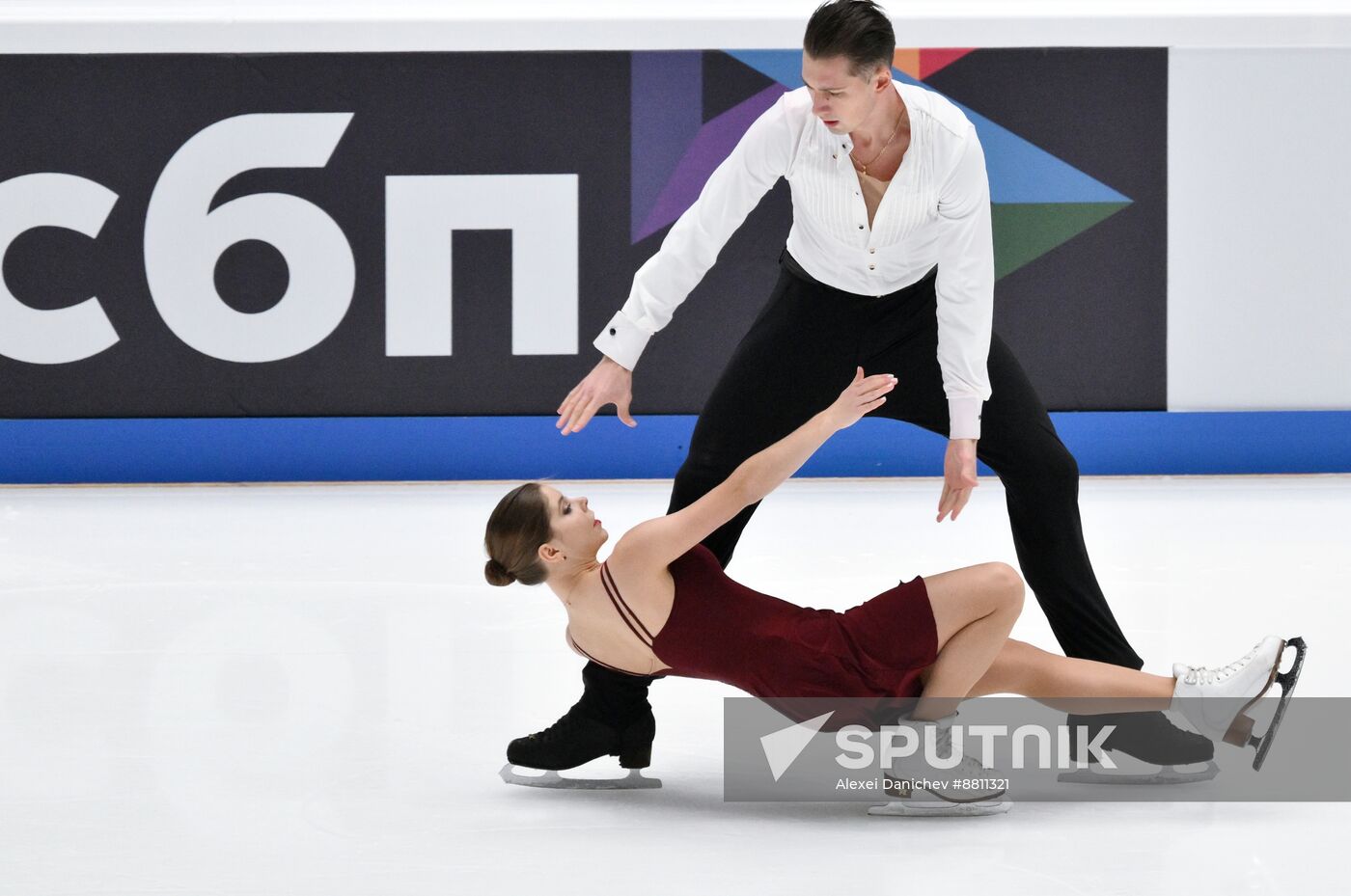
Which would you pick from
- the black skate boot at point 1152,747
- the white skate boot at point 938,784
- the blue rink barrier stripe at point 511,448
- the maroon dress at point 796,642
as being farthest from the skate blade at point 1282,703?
the blue rink barrier stripe at point 511,448

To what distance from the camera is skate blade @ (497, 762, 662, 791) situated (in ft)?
7.80

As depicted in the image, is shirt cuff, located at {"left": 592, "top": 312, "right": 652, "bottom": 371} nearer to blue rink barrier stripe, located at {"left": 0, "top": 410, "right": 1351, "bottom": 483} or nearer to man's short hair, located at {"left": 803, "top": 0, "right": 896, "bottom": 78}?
man's short hair, located at {"left": 803, "top": 0, "right": 896, "bottom": 78}

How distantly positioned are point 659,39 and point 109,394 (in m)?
2.98

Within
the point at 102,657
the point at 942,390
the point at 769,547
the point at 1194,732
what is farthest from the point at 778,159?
the point at 769,547

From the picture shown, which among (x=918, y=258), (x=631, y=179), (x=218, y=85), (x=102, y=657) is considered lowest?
(x=102, y=657)

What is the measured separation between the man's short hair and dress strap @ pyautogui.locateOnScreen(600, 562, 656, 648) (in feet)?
2.78

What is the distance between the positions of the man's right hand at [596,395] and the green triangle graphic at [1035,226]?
4.52m

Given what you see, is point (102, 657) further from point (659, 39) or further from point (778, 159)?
point (659, 39)

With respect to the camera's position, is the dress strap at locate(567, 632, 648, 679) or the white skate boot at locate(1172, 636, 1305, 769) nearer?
the white skate boot at locate(1172, 636, 1305, 769)

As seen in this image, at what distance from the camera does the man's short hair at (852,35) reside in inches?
86.7

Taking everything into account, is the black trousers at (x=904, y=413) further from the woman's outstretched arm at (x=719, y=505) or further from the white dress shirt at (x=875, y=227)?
the woman's outstretched arm at (x=719, y=505)

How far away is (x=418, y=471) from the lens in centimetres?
671

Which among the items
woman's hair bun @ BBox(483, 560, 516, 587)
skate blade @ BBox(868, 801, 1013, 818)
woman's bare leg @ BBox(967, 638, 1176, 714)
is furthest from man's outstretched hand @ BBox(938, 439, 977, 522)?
woman's hair bun @ BBox(483, 560, 516, 587)

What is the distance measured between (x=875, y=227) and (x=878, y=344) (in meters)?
0.21
